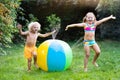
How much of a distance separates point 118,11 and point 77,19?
2.08 metres

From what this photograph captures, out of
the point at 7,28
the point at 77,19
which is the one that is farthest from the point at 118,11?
the point at 7,28

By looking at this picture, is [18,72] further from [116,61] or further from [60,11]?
[60,11]

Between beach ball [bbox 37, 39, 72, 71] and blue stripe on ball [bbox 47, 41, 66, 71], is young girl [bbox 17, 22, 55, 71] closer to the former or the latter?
beach ball [bbox 37, 39, 72, 71]

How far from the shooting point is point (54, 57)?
7367mm

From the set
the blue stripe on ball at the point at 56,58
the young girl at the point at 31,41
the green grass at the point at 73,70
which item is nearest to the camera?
the green grass at the point at 73,70

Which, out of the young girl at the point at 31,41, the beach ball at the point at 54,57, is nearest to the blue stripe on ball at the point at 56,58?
the beach ball at the point at 54,57

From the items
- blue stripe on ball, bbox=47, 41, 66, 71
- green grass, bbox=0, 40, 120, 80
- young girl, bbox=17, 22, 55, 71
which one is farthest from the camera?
young girl, bbox=17, 22, 55, 71

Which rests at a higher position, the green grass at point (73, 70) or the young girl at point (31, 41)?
the young girl at point (31, 41)

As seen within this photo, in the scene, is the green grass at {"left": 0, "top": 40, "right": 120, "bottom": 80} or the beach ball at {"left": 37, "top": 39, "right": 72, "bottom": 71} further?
the beach ball at {"left": 37, "top": 39, "right": 72, "bottom": 71}

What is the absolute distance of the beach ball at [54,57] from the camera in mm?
7367

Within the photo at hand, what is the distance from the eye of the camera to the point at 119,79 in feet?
21.8

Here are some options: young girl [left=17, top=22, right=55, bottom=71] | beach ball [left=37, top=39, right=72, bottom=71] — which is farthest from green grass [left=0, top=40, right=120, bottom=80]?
young girl [left=17, top=22, right=55, bottom=71]

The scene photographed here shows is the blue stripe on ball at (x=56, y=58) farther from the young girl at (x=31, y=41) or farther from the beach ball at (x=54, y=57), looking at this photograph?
the young girl at (x=31, y=41)

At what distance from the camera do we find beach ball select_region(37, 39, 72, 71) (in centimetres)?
737
